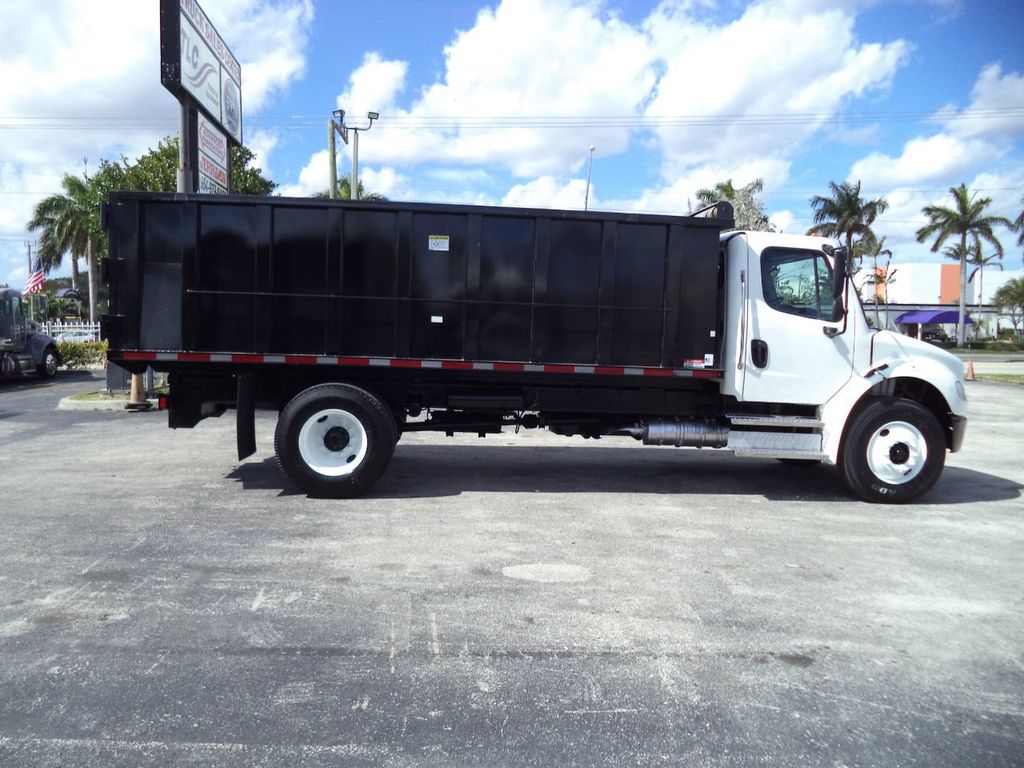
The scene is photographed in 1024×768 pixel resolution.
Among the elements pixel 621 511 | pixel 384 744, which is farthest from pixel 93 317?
pixel 384 744

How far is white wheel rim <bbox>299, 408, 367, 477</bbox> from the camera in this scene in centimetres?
740

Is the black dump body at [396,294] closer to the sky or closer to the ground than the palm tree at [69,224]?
closer to the ground

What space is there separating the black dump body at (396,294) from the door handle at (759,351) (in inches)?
14.7

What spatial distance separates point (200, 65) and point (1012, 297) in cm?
7021

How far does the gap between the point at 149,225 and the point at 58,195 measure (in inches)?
1674

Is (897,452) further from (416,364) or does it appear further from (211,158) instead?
(211,158)

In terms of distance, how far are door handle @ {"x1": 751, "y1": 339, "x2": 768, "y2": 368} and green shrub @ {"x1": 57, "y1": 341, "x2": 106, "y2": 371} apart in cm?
2346

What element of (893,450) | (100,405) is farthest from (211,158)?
(893,450)

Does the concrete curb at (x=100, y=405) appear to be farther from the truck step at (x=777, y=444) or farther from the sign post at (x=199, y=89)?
the truck step at (x=777, y=444)

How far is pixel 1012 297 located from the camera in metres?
64.4

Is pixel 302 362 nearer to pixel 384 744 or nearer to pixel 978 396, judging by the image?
pixel 384 744

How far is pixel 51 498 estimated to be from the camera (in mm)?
7273

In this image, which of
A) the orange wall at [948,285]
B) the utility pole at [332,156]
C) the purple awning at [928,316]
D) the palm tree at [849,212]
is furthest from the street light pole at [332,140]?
the orange wall at [948,285]

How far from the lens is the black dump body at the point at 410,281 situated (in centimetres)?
729
